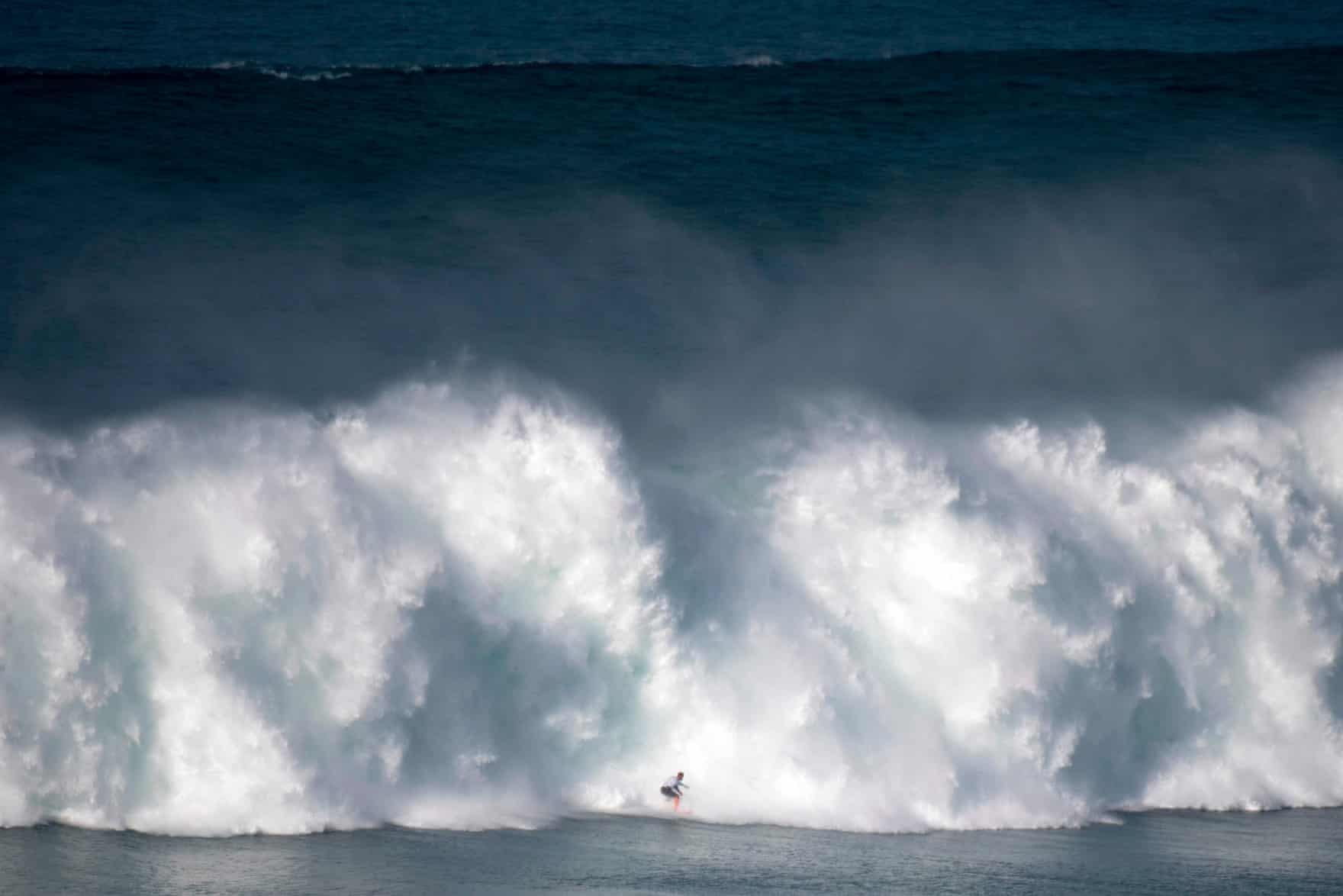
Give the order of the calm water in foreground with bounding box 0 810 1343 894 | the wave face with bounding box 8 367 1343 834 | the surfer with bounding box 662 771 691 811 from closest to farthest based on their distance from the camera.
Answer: the calm water in foreground with bounding box 0 810 1343 894 → the wave face with bounding box 8 367 1343 834 → the surfer with bounding box 662 771 691 811

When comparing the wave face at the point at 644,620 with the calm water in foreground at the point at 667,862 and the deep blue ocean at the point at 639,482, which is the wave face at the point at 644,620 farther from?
the calm water in foreground at the point at 667,862

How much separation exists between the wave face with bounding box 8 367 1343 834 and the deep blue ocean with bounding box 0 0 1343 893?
6 centimetres

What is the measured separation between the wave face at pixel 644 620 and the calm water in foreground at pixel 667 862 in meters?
0.57

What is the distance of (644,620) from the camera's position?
19.2m

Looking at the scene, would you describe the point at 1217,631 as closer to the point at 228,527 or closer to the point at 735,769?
the point at 735,769

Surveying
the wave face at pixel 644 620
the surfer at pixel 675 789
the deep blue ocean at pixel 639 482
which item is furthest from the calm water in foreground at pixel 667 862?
the wave face at pixel 644 620

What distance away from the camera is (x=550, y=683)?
18.7 metres

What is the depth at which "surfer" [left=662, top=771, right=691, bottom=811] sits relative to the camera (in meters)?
18.0

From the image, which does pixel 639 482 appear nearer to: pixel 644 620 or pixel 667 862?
pixel 644 620

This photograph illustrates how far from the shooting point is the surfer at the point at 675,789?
59.1ft

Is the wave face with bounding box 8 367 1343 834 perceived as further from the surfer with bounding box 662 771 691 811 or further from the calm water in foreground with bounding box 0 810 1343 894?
the calm water in foreground with bounding box 0 810 1343 894

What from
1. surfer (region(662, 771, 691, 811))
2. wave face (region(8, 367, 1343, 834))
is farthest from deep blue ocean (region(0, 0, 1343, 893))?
surfer (region(662, 771, 691, 811))

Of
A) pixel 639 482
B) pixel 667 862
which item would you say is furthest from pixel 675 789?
pixel 639 482

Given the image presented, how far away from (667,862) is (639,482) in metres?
5.13
